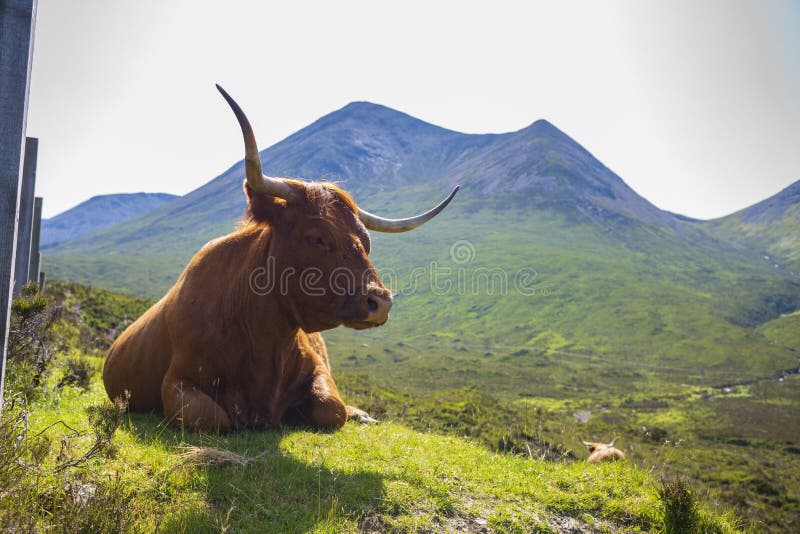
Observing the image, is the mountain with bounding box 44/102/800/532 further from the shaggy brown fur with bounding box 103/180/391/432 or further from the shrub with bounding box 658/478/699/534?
the shrub with bounding box 658/478/699/534

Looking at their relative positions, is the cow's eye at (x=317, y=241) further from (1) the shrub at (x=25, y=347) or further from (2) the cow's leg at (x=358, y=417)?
(1) the shrub at (x=25, y=347)

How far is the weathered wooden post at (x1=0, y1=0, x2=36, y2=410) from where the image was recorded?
2.66 meters

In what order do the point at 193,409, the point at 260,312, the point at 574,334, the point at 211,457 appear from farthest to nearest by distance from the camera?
the point at 574,334
the point at 260,312
the point at 193,409
the point at 211,457

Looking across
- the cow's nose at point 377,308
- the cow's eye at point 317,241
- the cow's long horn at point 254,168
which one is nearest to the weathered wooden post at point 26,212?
the cow's long horn at point 254,168

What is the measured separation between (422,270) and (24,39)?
123090mm

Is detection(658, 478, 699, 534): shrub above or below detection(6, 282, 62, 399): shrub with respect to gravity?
below

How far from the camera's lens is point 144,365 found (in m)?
5.60

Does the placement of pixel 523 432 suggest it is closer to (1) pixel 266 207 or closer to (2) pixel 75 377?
(2) pixel 75 377

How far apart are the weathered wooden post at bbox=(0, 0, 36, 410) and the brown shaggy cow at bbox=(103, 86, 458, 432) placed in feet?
5.42

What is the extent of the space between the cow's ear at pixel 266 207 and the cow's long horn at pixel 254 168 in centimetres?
12

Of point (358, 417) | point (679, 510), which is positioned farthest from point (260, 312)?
point (679, 510)

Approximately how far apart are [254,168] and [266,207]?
0.54m

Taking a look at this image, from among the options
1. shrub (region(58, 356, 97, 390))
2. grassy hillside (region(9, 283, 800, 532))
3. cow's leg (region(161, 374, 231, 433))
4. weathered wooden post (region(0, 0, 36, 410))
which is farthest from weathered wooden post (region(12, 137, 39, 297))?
weathered wooden post (region(0, 0, 36, 410))

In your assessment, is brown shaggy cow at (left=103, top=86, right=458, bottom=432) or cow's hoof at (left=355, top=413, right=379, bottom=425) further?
cow's hoof at (left=355, top=413, right=379, bottom=425)
